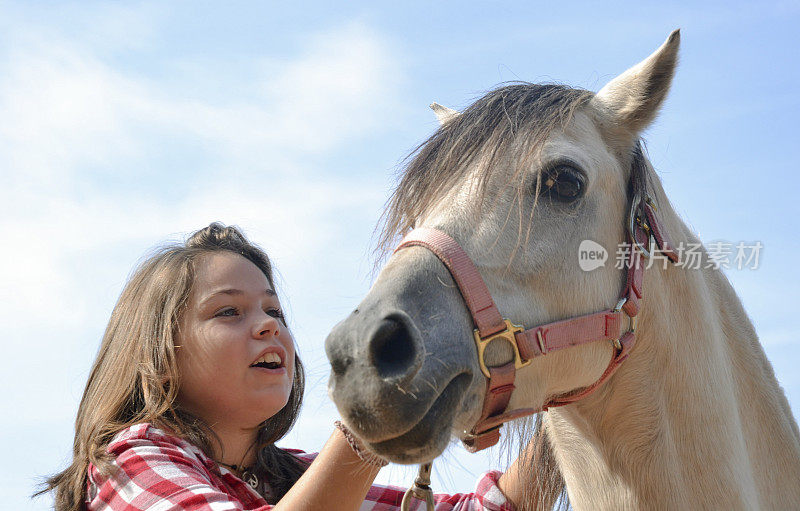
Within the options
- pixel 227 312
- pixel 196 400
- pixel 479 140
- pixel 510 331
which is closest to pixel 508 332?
pixel 510 331

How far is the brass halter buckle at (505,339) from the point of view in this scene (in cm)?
214

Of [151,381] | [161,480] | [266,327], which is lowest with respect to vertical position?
[161,480]

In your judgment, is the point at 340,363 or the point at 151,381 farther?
the point at 151,381

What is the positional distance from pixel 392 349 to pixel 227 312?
1.34m

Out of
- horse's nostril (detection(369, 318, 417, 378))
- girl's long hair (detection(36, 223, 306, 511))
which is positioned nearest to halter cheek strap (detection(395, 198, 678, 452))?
horse's nostril (detection(369, 318, 417, 378))

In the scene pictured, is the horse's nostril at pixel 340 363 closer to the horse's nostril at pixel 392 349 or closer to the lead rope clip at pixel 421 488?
the horse's nostril at pixel 392 349

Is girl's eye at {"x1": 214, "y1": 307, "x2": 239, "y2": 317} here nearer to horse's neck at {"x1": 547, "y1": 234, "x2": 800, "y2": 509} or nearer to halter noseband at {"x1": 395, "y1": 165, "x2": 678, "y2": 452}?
halter noseband at {"x1": 395, "y1": 165, "x2": 678, "y2": 452}

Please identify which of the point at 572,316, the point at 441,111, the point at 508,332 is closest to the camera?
the point at 508,332

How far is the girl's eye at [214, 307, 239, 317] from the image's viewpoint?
3.07 meters

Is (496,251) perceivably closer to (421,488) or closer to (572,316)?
(572,316)

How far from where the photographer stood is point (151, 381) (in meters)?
2.90

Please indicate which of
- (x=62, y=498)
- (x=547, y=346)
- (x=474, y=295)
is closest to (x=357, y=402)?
(x=474, y=295)

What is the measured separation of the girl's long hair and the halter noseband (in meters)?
1.27

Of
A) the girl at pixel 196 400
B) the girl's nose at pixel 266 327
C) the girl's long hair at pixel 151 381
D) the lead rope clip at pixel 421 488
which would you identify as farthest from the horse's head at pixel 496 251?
the girl's long hair at pixel 151 381
